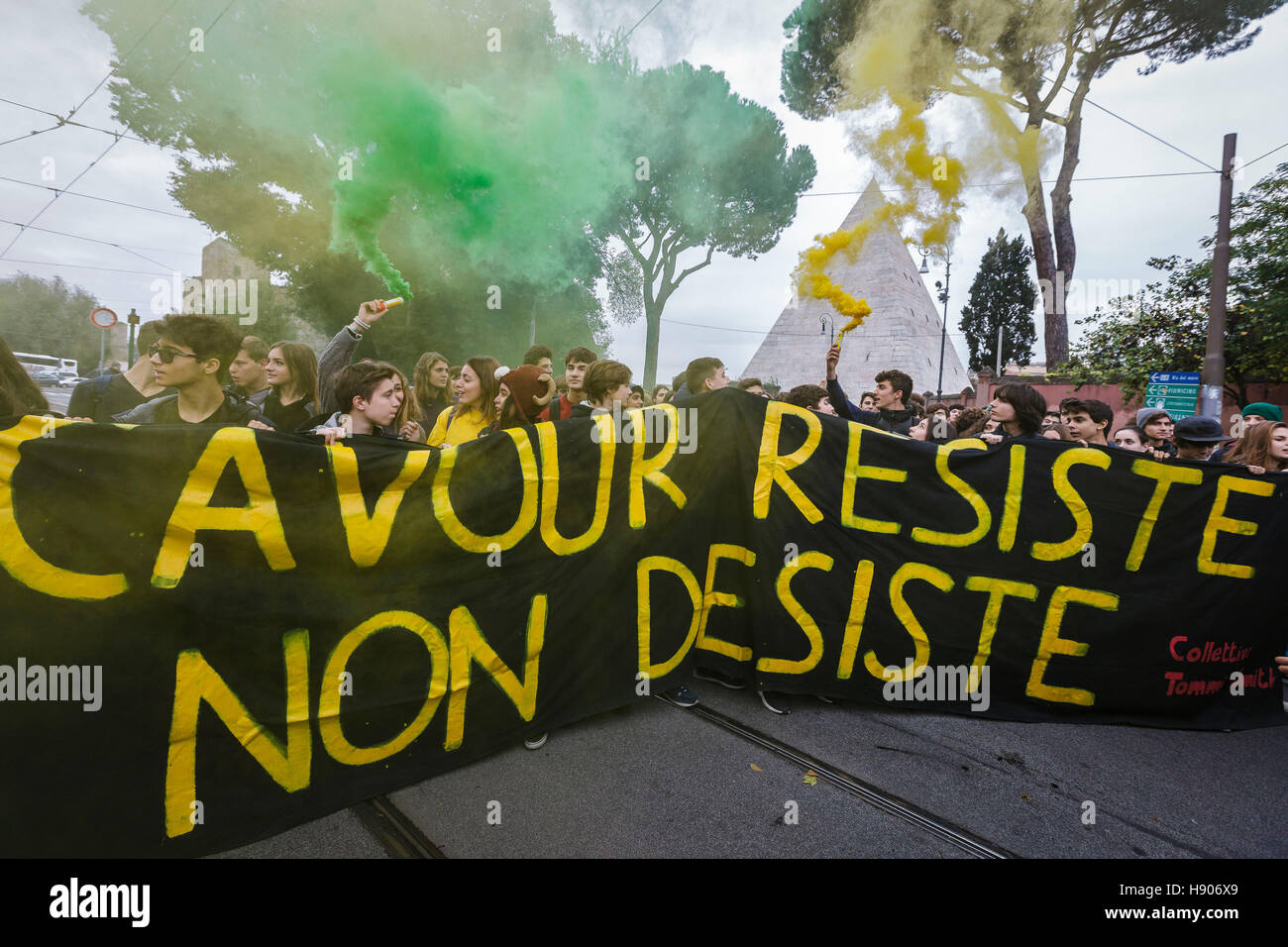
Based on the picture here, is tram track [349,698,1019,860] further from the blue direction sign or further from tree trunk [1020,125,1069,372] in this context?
tree trunk [1020,125,1069,372]

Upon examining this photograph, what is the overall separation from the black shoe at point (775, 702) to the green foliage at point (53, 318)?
196 feet

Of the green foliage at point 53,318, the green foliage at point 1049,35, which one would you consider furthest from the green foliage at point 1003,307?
the green foliage at point 53,318

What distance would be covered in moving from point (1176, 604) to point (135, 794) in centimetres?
477

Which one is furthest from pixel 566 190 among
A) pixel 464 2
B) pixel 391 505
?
pixel 391 505

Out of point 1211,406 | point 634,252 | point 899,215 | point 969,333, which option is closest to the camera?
point 1211,406

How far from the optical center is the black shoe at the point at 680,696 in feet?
10.8

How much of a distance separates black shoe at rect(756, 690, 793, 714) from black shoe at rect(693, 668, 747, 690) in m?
0.13

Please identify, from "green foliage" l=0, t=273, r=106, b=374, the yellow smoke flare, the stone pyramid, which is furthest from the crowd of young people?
"green foliage" l=0, t=273, r=106, b=374

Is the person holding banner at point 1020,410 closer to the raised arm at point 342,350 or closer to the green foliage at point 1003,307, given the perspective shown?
the raised arm at point 342,350

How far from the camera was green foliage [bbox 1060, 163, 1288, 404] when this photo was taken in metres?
12.6

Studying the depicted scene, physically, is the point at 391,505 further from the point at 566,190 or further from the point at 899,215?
the point at 566,190

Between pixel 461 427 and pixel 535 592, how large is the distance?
1.55m
